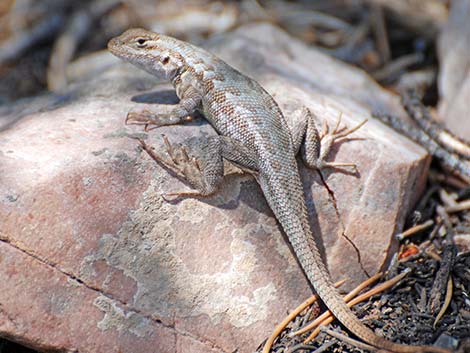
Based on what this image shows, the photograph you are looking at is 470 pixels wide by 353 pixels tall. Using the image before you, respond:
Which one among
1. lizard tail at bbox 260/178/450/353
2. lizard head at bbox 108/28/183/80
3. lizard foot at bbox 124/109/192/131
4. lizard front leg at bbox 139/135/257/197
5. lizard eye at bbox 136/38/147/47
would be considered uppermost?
lizard eye at bbox 136/38/147/47

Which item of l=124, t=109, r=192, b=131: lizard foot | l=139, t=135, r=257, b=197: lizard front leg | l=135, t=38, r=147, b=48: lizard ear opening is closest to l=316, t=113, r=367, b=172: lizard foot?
l=139, t=135, r=257, b=197: lizard front leg

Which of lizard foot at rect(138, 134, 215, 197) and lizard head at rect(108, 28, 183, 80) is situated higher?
lizard head at rect(108, 28, 183, 80)

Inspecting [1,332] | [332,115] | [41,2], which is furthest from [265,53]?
[41,2]

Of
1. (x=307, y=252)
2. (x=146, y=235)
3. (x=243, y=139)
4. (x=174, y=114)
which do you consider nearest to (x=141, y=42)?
(x=174, y=114)

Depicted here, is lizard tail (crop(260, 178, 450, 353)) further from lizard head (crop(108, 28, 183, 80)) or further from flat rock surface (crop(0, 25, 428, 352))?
lizard head (crop(108, 28, 183, 80))

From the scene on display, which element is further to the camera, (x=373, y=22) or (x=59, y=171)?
(x=373, y=22)

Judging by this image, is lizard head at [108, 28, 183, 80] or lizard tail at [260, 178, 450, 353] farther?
lizard head at [108, 28, 183, 80]

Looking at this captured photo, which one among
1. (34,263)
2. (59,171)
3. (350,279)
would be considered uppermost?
(59,171)

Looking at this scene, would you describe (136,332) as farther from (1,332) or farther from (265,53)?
(265,53)

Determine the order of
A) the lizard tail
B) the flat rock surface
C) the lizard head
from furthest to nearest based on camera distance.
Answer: the lizard head
the lizard tail
the flat rock surface
